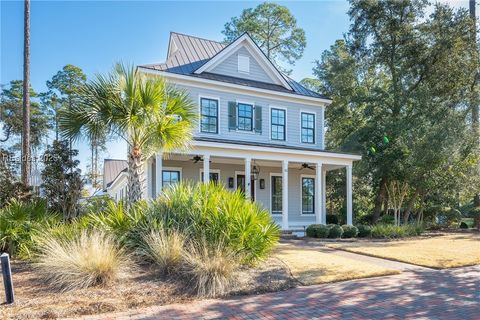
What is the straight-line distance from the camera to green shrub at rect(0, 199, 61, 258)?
8836 mm

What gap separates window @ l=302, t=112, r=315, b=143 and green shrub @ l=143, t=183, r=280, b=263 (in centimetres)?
1039

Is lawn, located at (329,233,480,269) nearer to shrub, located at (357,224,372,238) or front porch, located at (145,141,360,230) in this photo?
shrub, located at (357,224,372,238)

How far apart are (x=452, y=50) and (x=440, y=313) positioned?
18014 mm

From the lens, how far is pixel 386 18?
20.6 metres

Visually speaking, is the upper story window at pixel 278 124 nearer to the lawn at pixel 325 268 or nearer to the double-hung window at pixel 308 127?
the double-hung window at pixel 308 127

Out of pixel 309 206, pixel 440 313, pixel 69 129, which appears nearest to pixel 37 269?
pixel 69 129

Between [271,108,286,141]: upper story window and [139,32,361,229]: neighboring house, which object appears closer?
[139,32,361,229]: neighboring house

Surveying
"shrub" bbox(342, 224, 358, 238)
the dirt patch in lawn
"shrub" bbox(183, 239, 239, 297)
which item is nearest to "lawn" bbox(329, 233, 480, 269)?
"shrub" bbox(342, 224, 358, 238)

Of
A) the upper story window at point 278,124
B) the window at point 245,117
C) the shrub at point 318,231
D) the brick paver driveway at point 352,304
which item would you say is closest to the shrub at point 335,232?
the shrub at point 318,231

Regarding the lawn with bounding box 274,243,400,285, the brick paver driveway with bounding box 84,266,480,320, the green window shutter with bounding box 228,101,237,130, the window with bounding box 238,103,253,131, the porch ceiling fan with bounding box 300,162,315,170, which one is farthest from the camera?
the porch ceiling fan with bounding box 300,162,315,170

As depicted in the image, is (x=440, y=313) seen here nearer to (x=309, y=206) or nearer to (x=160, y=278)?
(x=160, y=278)

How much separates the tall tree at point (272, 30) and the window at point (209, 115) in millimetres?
16191

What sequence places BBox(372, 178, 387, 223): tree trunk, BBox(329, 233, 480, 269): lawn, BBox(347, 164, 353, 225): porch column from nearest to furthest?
BBox(329, 233, 480, 269): lawn → BBox(347, 164, 353, 225): porch column → BBox(372, 178, 387, 223): tree trunk

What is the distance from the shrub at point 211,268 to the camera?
621cm
